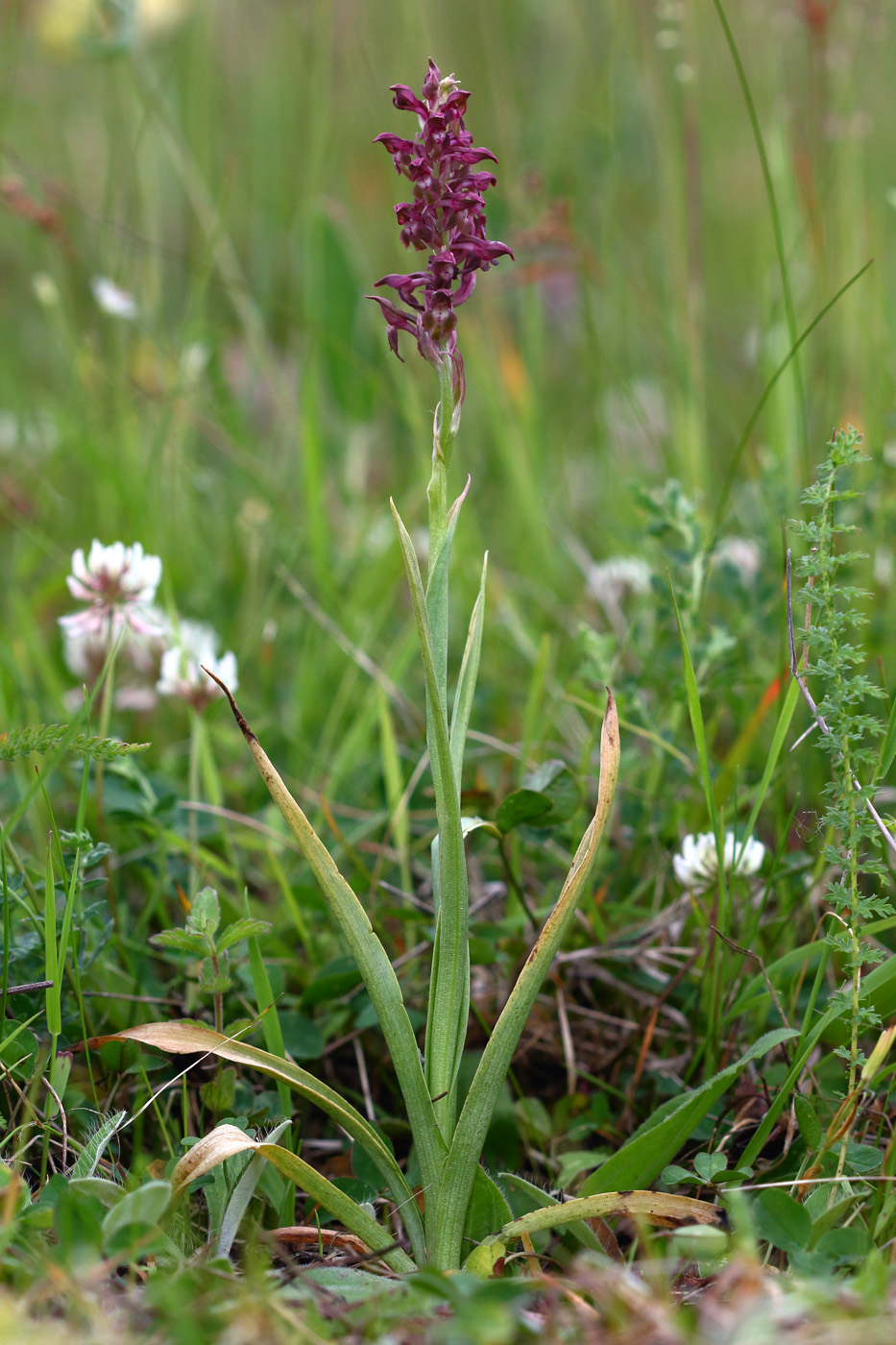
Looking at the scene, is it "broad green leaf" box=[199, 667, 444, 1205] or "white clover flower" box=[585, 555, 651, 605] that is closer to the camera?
"broad green leaf" box=[199, 667, 444, 1205]

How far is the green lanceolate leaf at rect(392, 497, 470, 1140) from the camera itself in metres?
1.06

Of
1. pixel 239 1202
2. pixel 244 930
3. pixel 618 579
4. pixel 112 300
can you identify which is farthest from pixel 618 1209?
pixel 112 300

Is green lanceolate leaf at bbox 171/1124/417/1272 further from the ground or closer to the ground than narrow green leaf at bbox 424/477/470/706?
closer to the ground

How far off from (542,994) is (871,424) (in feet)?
5.60

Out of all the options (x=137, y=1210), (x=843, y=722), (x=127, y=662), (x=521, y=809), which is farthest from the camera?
(x=127, y=662)

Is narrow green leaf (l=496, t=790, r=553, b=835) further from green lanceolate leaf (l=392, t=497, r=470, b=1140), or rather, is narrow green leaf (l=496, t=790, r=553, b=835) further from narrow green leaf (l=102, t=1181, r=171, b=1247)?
narrow green leaf (l=102, t=1181, r=171, b=1247)

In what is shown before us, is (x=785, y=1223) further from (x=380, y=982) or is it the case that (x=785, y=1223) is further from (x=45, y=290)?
(x=45, y=290)

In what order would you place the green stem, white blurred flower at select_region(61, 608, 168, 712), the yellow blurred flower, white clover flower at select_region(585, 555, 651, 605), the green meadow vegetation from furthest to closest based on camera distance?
→ the yellow blurred flower < white clover flower at select_region(585, 555, 651, 605) < white blurred flower at select_region(61, 608, 168, 712) < the green stem < the green meadow vegetation

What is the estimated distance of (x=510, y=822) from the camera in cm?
138

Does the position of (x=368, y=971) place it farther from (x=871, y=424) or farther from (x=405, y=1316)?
(x=871, y=424)

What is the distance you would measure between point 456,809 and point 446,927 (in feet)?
0.42

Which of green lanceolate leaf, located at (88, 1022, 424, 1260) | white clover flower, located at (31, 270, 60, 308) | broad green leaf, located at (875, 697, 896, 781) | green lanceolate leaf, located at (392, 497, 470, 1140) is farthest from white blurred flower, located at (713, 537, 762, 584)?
white clover flower, located at (31, 270, 60, 308)

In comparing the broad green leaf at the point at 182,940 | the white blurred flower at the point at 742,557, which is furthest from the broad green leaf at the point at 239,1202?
the white blurred flower at the point at 742,557

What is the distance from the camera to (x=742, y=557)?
225 centimetres
